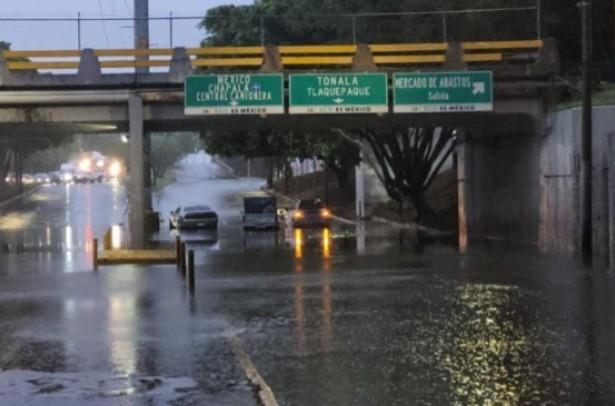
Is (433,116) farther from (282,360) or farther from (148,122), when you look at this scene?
(282,360)

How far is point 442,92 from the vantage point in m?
32.5

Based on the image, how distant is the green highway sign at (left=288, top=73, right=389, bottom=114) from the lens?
32.2 meters

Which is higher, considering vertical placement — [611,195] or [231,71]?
[231,71]

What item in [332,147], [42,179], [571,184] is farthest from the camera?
[42,179]

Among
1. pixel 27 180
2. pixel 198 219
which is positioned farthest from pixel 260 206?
pixel 27 180

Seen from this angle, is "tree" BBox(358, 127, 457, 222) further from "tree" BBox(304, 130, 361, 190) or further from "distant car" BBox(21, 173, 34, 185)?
"distant car" BBox(21, 173, 34, 185)

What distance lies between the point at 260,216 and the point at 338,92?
19.8 metres

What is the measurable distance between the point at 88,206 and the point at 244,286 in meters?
54.2

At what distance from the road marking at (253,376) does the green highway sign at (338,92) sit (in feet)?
63.6

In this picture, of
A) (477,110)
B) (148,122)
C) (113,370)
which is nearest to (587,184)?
(477,110)

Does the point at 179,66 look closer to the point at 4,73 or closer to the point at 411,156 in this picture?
the point at 4,73

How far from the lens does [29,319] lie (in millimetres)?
16328

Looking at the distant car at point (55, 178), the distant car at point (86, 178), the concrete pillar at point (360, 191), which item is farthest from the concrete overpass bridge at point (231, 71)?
the distant car at point (86, 178)

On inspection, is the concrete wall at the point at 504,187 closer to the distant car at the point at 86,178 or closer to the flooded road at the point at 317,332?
the flooded road at the point at 317,332
